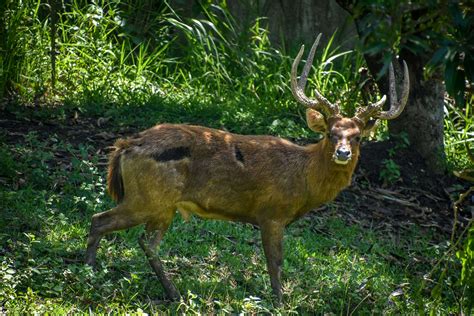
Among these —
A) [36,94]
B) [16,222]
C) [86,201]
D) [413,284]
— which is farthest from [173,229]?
[36,94]

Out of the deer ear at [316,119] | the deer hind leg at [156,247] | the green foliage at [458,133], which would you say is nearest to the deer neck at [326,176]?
the deer ear at [316,119]

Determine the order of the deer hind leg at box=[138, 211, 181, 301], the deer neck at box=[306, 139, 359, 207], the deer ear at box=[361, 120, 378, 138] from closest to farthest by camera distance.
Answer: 1. the deer hind leg at box=[138, 211, 181, 301]
2. the deer neck at box=[306, 139, 359, 207]
3. the deer ear at box=[361, 120, 378, 138]

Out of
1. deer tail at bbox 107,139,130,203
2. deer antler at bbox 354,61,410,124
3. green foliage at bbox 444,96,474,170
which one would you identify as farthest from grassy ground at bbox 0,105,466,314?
green foliage at bbox 444,96,474,170

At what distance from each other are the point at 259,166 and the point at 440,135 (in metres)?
3.40

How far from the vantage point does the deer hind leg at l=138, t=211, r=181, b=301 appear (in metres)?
7.55

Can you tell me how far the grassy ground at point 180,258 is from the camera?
7145 mm

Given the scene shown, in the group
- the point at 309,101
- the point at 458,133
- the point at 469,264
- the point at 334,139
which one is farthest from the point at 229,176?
the point at 458,133

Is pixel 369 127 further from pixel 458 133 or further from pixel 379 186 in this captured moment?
pixel 458 133

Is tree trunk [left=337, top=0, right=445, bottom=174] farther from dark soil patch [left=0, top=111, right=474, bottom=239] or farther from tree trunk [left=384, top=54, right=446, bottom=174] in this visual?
dark soil patch [left=0, top=111, right=474, bottom=239]

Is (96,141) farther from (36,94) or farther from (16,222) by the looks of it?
(16,222)

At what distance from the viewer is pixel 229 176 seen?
26.3ft

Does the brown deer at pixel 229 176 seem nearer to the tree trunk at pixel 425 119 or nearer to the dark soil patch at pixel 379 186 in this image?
the dark soil patch at pixel 379 186

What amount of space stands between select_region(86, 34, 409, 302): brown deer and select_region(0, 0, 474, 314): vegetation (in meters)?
0.37

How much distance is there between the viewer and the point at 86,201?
8.59m
